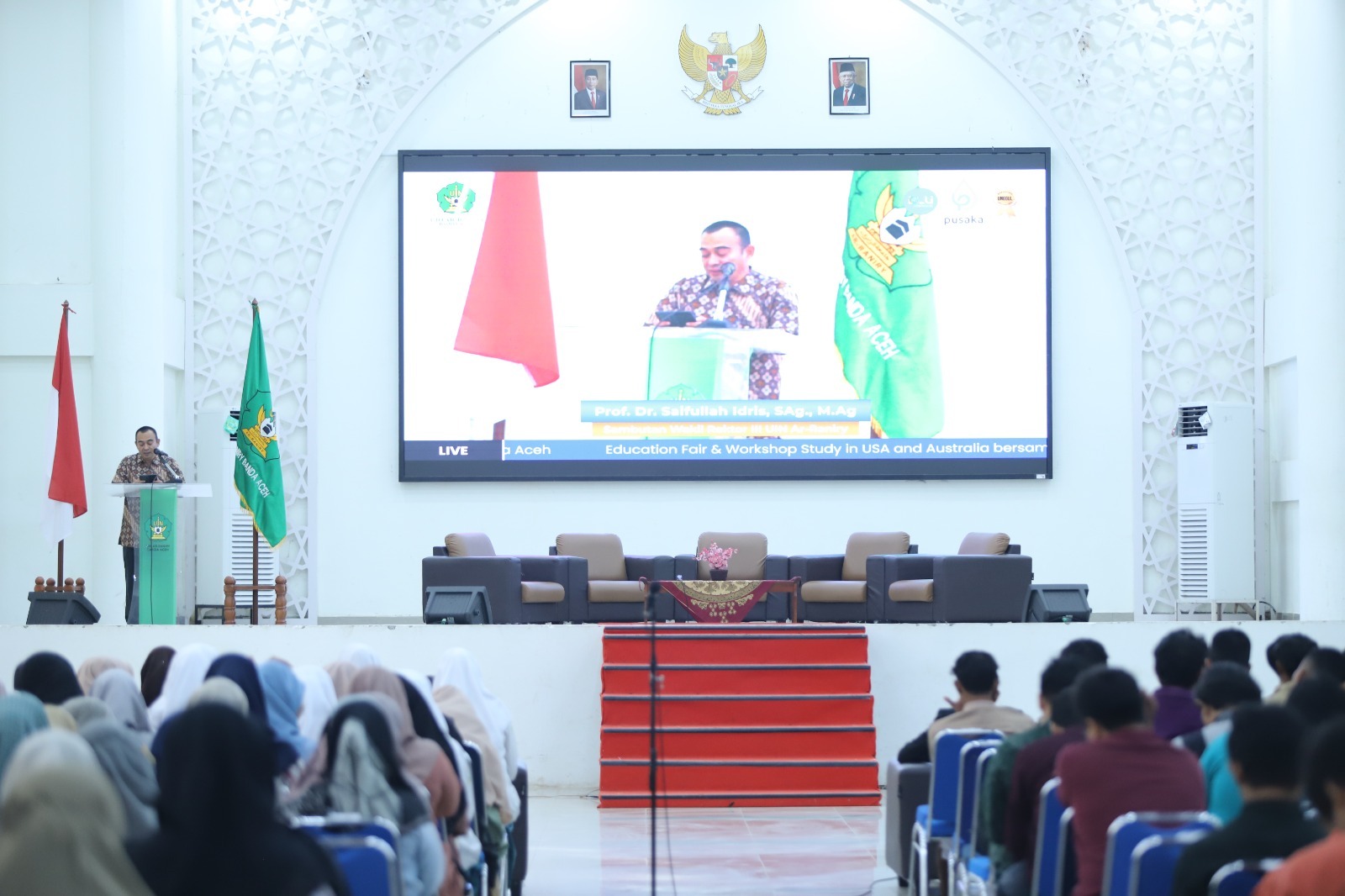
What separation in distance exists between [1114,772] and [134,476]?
755 cm

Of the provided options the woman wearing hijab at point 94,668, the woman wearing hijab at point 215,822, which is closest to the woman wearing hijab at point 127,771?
the woman wearing hijab at point 215,822

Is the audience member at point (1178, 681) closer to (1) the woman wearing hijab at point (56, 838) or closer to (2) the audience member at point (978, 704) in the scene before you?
(2) the audience member at point (978, 704)

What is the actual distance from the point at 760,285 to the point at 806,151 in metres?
1.08

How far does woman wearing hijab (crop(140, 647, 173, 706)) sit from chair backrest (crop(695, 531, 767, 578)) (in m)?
5.27

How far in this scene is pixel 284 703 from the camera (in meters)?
3.76

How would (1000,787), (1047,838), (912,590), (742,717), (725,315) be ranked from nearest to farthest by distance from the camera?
1. (1047,838)
2. (1000,787)
3. (742,717)
4. (912,590)
5. (725,315)

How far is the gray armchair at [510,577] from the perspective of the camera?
912 centimetres

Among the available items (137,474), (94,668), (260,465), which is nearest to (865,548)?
(260,465)

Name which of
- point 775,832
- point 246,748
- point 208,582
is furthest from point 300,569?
point 246,748

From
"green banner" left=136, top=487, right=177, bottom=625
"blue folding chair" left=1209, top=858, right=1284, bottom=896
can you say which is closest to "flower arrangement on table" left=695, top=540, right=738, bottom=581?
"green banner" left=136, top=487, right=177, bottom=625

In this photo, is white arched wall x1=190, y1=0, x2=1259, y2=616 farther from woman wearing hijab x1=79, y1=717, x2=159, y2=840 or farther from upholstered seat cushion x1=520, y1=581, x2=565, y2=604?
woman wearing hijab x1=79, y1=717, x2=159, y2=840

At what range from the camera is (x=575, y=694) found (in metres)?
7.41

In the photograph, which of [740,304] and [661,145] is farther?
[661,145]

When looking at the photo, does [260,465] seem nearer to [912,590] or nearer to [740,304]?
[740,304]
